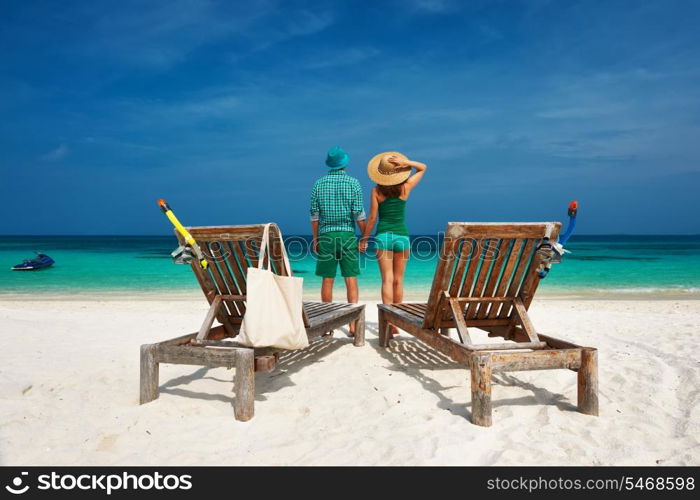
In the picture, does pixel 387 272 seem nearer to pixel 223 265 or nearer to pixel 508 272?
pixel 508 272

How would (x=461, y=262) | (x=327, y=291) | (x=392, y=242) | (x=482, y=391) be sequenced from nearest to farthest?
(x=482, y=391), (x=461, y=262), (x=392, y=242), (x=327, y=291)

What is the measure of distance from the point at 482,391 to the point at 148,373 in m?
2.46

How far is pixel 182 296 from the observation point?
13844mm

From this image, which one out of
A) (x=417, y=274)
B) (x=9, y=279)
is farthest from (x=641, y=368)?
(x=9, y=279)

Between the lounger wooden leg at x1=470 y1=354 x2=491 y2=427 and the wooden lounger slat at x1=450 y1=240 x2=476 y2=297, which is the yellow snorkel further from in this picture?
the lounger wooden leg at x1=470 y1=354 x2=491 y2=427

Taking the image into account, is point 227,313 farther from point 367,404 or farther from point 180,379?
point 367,404

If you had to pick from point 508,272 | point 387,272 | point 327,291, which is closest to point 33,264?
point 327,291

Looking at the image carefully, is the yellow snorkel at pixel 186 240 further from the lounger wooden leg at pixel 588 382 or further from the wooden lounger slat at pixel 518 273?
the lounger wooden leg at pixel 588 382

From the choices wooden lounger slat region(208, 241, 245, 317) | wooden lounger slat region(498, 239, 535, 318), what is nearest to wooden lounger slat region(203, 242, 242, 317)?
wooden lounger slat region(208, 241, 245, 317)

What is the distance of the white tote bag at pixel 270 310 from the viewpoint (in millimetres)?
3146

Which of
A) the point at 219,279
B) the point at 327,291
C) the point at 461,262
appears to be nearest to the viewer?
the point at 461,262

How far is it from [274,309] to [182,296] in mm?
11557

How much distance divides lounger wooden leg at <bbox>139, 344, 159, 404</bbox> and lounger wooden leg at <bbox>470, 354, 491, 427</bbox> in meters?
2.36

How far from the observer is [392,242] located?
5445mm
